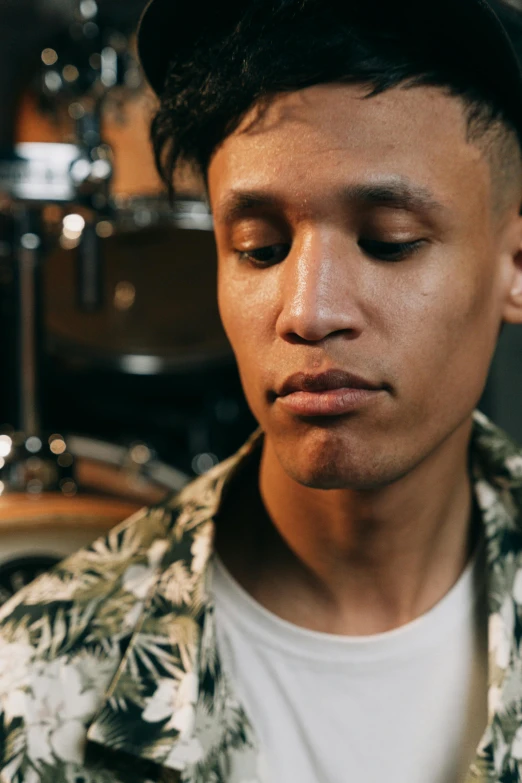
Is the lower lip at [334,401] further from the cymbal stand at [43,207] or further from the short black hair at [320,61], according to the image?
the cymbal stand at [43,207]

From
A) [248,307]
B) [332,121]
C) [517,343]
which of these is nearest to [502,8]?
[332,121]

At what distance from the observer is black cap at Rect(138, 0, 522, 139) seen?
2.70ft

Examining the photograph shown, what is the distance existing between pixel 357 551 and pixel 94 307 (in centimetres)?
99

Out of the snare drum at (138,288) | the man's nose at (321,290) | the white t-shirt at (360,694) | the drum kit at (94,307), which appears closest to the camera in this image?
the man's nose at (321,290)

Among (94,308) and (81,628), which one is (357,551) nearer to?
(81,628)

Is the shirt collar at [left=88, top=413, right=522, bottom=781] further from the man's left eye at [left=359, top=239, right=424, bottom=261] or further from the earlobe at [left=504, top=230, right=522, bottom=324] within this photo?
the man's left eye at [left=359, top=239, right=424, bottom=261]

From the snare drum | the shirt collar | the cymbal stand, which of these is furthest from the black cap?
the snare drum

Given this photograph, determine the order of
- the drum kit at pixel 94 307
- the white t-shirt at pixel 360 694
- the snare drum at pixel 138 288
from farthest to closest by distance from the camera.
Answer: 1. the snare drum at pixel 138 288
2. the drum kit at pixel 94 307
3. the white t-shirt at pixel 360 694

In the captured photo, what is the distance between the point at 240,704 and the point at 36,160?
3.23 feet

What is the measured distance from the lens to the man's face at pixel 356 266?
32.5 inches

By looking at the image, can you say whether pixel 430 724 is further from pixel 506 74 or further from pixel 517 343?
pixel 517 343

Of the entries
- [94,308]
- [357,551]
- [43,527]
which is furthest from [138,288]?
[357,551]

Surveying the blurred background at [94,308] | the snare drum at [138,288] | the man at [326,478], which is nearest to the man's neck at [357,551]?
the man at [326,478]

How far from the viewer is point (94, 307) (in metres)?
1.82
